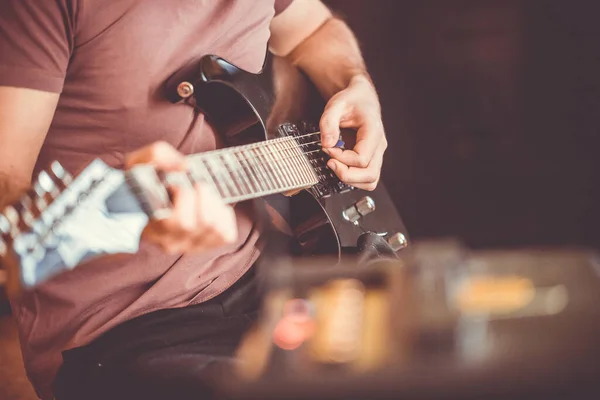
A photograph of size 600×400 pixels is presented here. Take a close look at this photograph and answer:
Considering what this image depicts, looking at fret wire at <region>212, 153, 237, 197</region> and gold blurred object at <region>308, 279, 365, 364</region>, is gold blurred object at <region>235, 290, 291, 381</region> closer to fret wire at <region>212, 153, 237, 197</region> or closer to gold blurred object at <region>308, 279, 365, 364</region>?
gold blurred object at <region>308, 279, 365, 364</region>

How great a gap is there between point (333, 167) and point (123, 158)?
363mm

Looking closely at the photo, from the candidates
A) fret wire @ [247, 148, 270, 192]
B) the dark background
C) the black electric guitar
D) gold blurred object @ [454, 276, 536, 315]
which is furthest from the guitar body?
the dark background

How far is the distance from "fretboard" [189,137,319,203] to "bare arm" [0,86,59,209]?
0.22m

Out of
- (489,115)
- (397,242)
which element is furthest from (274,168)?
(489,115)

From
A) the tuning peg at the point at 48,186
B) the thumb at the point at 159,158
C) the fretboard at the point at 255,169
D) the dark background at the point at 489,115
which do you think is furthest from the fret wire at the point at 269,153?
the dark background at the point at 489,115

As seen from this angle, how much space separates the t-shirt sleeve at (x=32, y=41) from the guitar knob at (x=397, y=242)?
677 mm

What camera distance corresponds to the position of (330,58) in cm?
128

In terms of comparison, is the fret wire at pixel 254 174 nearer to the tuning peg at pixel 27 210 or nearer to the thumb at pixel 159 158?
the thumb at pixel 159 158

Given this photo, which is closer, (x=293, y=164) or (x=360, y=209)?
(x=293, y=164)

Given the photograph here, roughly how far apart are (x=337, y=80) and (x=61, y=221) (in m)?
0.74

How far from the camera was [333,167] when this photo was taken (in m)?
1.07

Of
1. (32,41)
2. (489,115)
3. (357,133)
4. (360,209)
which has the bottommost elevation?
(489,115)

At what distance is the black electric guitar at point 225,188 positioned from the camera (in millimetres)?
673

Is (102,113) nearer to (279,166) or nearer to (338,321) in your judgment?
(279,166)
